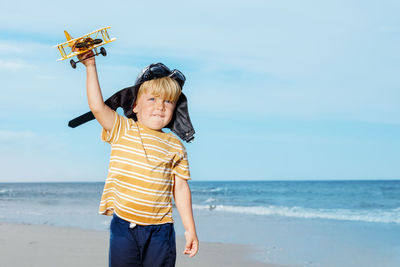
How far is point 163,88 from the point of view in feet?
8.67

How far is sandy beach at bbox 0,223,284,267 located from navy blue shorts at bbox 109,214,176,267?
10.5ft

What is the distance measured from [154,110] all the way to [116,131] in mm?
237

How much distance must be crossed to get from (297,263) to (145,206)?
407cm

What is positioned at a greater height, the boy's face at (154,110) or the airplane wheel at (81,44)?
the airplane wheel at (81,44)

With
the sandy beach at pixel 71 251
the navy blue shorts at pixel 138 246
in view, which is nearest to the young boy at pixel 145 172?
Result: the navy blue shorts at pixel 138 246

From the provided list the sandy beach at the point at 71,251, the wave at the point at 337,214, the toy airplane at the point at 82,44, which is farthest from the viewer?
the wave at the point at 337,214

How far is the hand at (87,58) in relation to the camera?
2.42 meters

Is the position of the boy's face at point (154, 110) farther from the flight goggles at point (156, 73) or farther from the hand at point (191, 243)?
the hand at point (191, 243)

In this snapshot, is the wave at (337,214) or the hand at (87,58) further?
the wave at (337,214)

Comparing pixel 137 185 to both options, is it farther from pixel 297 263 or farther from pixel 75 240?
pixel 75 240

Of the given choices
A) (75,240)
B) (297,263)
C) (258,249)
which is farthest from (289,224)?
(75,240)

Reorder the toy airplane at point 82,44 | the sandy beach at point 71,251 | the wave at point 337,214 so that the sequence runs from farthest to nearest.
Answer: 1. the wave at point 337,214
2. the sandy beach at point 71,251
3. the toy airplane at point 82,44

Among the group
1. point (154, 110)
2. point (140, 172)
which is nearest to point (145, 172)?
point (140, 172)

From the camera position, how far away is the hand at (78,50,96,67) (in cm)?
242
